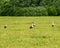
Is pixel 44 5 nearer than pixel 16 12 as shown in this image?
No

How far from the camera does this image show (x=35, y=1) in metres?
82.1

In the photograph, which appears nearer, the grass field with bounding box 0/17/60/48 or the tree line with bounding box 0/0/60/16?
the grass field with bounding box 0/17/60/48

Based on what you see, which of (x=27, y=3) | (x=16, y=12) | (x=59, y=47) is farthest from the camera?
(x=27, y=3)

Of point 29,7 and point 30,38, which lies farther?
point 29,7

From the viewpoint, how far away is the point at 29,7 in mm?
79188

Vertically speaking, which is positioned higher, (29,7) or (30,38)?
(30,38)

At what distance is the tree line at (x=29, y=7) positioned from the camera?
75.2 metres

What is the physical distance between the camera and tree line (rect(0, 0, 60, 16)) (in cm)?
7519

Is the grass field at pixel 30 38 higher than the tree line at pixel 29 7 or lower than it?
higher

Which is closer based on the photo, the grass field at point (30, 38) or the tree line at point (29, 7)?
the grass field at point (30, 38)

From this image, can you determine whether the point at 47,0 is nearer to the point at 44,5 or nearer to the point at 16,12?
the point at 44,5

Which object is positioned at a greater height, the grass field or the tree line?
the grass field

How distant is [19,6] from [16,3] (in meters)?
1.35

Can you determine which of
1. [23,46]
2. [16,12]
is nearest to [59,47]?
[23,46]
